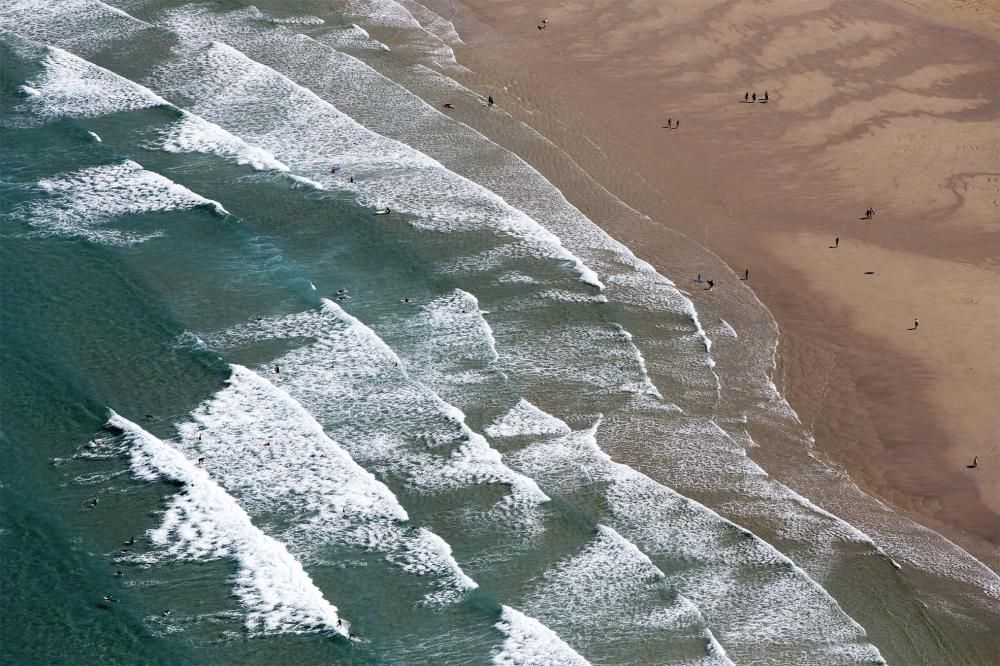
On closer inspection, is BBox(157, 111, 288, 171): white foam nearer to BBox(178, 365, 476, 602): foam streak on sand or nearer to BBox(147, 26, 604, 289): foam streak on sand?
BBox(147, 26, 604, 289): foam streak on sand

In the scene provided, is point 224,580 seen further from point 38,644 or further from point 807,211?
point 807,211

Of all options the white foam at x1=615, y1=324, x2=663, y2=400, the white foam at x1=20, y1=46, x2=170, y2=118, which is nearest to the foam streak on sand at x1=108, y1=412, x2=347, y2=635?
the white foam at x1=615, y1=324, x2=663, y2=400

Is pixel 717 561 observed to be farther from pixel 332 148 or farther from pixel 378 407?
pixel 332 148

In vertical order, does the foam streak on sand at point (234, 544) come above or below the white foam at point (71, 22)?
below

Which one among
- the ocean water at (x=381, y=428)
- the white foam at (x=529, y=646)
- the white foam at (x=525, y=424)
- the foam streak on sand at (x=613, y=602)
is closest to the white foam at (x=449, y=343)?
the ocean water at (x=381, y=428)

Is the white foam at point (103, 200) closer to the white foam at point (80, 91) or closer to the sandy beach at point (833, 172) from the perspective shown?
the white foam at point (80, 91)

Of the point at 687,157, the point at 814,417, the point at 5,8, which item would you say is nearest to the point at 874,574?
the point at 814,417
